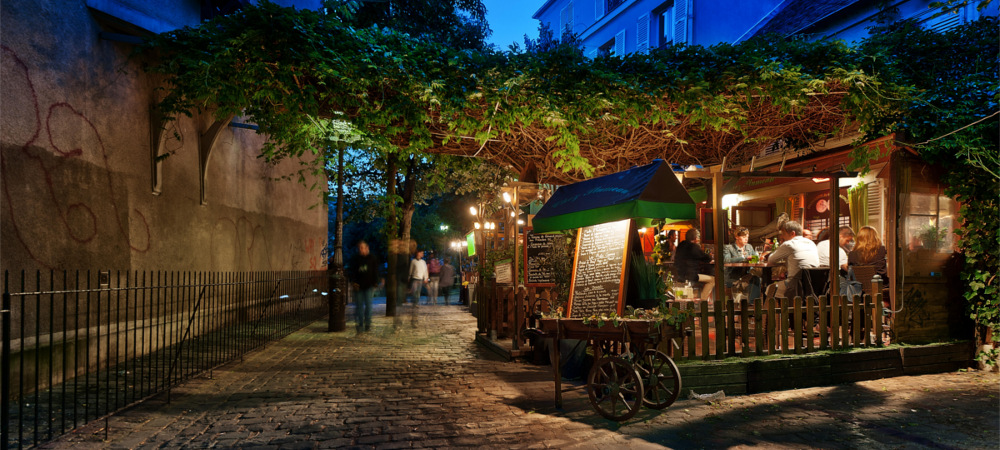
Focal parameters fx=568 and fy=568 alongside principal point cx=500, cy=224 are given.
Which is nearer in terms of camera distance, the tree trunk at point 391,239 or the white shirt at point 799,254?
the white shirt at point 799,254

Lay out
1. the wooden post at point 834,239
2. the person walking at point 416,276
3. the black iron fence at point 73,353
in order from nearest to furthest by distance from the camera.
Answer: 1. the black iron fence at point 73,353
2. the wooden post at point 834,239
3. the person walking at point 416,276

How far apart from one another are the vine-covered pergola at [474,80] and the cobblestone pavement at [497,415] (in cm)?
335

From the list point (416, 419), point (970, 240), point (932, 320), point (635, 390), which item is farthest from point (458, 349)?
point (970, 240)

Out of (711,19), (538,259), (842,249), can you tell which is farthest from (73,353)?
(711,19)

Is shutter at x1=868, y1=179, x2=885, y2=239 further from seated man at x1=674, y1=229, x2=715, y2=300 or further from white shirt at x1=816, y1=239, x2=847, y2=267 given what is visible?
seated man at x1=674, y1=229, x2=715, y2=300

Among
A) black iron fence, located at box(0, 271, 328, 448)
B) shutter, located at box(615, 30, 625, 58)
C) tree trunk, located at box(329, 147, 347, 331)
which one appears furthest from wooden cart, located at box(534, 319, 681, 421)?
Result: shutter, located at box(615, 30, 625, 58)

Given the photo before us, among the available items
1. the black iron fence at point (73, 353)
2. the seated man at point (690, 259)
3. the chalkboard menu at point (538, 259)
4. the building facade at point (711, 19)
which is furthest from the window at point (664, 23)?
the black iron fence at point (73, 353)

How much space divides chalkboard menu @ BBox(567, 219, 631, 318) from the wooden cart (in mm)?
483

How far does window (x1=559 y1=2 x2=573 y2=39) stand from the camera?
1065 inches

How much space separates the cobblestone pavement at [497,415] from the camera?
468 cm

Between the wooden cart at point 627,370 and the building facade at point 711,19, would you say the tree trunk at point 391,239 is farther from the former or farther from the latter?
the wooden cart at point 627,370

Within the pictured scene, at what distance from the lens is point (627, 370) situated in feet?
17.2

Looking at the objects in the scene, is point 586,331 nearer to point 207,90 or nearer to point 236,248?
point 207,90

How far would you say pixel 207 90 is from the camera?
6.58 m
